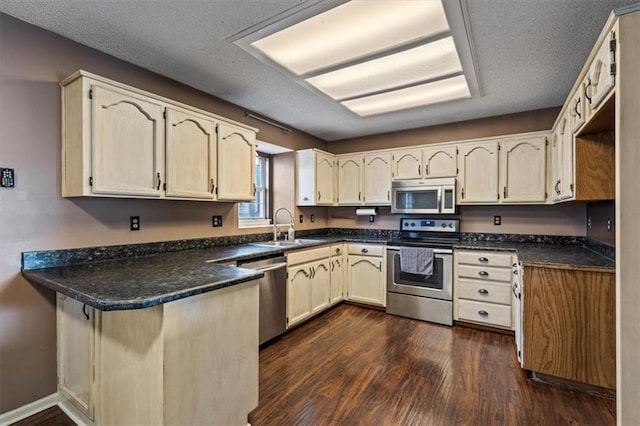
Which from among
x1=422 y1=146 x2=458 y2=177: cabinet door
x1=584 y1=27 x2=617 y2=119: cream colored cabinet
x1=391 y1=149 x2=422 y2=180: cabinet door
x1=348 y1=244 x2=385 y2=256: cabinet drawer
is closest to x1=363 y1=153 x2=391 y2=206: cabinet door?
x1=391 y1=149 x2=422 y2=180: cabinet door

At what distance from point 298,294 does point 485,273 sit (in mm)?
2005

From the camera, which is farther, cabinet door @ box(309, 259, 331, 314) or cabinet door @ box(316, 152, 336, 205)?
cabinet door @ box(316, 152, 336, 205)

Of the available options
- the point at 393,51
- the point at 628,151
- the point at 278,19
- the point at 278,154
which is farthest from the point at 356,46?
A: the point at 278,154

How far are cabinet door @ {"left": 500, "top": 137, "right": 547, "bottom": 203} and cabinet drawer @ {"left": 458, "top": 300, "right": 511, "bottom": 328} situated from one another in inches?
47.1

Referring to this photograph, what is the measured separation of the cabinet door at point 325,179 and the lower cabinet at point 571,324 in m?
2.58

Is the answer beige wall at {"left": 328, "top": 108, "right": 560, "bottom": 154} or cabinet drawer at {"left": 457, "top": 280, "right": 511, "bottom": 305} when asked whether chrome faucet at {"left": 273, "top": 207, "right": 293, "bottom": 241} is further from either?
cabinet drawer at {"left": 457, "top": 280, "right": 511, "bottom": 305}

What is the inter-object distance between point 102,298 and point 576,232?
14.0 feet

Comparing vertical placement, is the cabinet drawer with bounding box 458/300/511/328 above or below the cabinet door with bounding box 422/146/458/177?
below

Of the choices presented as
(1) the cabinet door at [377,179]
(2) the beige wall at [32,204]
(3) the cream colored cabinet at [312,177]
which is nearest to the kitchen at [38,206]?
(2) the beige wall at [32,204]

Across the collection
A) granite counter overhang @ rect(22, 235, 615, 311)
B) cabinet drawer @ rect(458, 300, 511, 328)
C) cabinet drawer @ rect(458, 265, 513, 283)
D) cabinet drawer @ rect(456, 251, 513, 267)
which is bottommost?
cabinet drawer @ rect(458, 300, 511, 328)

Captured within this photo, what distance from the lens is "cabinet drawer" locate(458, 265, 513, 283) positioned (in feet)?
9.98

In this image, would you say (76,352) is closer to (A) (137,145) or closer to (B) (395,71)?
(A) (137,145)

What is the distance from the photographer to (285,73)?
2.48 meters

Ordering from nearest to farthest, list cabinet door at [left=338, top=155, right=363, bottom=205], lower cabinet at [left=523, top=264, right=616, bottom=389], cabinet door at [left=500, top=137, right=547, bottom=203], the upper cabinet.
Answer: the upper cabinet
lower cabinet at [left=523, top=264, right=616, bottom=389]
cabinet door at [left=500, top=137, right=547, bottom=203]
cabinet door at [left=338, top=155, right=363, bottom=205]
